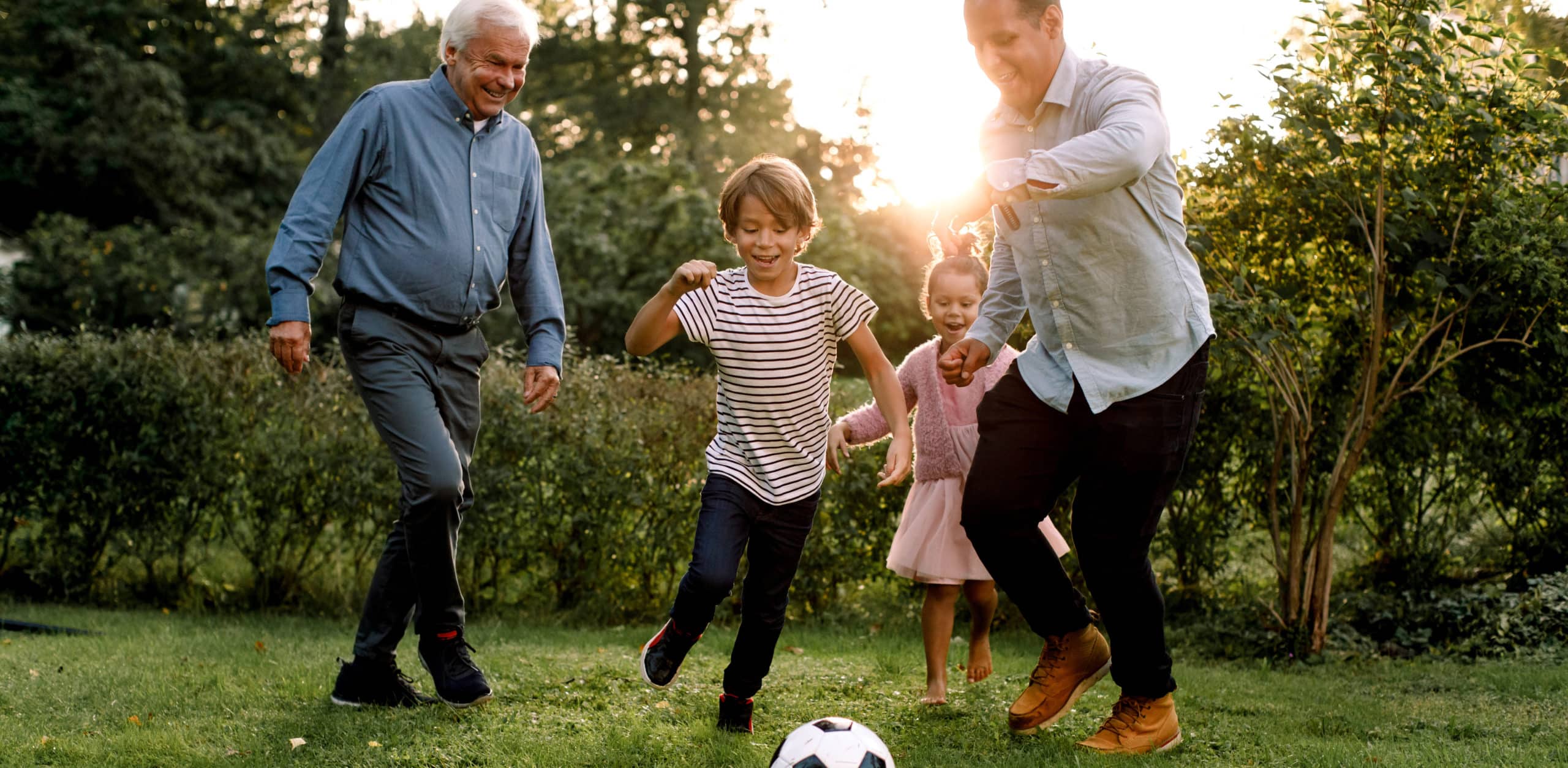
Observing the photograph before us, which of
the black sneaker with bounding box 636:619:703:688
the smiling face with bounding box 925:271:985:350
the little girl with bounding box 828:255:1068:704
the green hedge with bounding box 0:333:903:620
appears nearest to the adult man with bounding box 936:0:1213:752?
the little girl with bounding box 828:255:1068:704

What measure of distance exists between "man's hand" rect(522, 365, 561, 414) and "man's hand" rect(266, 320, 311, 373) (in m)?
0.68

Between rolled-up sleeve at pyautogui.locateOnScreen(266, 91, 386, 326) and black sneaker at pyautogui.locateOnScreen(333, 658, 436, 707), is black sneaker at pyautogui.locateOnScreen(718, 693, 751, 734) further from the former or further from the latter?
rolled-up sleeve at pyautogui.locateOnScreen(266, 91, 386, 326)

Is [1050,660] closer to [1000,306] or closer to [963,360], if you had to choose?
[963,360]

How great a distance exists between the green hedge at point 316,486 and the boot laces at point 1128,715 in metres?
2.47

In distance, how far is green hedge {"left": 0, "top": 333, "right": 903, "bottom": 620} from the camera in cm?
596

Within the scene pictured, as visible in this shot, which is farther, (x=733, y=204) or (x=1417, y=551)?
(x=1417, y=551)

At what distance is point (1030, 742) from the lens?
359 centimetres

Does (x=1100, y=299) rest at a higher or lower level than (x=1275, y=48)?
lower

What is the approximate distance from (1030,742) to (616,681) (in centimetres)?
149

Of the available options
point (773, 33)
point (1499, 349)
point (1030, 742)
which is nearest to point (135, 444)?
point (1030, 742)

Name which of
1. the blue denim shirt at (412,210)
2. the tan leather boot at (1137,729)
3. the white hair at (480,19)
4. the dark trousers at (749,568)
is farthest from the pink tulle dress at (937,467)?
the white hair at (480,19)

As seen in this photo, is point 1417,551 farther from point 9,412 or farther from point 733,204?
point 9,412

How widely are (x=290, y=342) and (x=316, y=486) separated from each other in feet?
9.75

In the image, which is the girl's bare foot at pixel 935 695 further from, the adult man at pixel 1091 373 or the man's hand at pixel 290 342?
the man's hand at pixel 290 342
